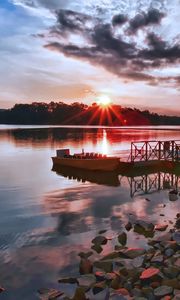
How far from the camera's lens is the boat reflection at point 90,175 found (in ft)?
115

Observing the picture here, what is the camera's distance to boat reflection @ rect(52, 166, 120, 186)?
35000 mm

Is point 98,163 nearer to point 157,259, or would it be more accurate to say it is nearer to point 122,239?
point 122,239

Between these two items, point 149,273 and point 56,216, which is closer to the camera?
point 149,273

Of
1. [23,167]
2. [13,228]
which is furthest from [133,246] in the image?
[23,167]

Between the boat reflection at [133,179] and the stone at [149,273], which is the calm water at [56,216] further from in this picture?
the stone at [149,273]

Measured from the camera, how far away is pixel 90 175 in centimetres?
3884

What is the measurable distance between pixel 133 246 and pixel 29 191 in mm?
16090

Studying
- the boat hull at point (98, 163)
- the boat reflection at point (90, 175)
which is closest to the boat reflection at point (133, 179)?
the boat reflection at point (90, 175)

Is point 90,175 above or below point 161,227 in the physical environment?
above

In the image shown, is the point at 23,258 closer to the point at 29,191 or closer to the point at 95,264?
the point at 95,264

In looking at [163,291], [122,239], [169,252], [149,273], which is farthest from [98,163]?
[163,291]

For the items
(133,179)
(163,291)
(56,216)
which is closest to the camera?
(163,291)

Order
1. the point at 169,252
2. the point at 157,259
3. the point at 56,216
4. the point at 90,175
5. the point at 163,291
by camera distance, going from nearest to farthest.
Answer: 1. the point at 163,291
2. the point at 157,259
3. the point at 169,252
4. the point at 56,216
5. the point at 90,175

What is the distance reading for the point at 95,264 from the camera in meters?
13.0
